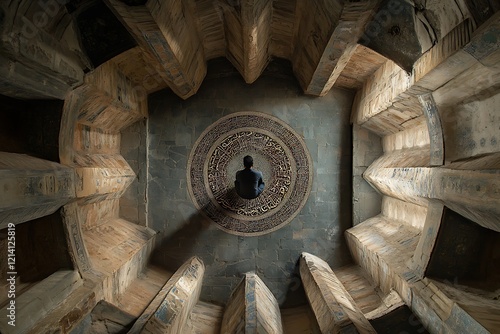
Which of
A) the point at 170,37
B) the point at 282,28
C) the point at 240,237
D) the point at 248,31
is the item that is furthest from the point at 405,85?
the point at 240,237

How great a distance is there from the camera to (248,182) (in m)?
5.75

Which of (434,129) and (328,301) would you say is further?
(328,301)

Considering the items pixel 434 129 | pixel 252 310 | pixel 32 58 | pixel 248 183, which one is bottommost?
pixel 252 310

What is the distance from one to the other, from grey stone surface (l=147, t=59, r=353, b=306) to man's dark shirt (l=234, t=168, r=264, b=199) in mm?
843

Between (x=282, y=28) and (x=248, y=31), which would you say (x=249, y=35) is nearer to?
(x=248, y=31)


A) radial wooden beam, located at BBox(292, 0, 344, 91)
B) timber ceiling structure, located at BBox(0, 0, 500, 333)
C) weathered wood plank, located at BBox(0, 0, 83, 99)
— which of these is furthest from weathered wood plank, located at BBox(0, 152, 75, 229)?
radial wooden beam, located at BBox(292, 0, 344, 91)

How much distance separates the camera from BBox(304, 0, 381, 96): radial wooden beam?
124 inches

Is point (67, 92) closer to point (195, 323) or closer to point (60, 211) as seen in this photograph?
point (60, 211)

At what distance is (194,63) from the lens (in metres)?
5.39

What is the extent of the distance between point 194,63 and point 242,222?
247cm

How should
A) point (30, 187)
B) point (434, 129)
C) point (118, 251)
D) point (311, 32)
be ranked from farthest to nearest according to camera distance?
point (118, 251) < point (311, 32) < point (434, 129) < point (30, 187)

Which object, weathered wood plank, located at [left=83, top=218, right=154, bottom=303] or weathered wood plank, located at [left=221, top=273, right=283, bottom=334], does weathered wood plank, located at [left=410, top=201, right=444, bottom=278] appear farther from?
weathered wood plank, located at [left=83, top=218, right=154, bottom=303]

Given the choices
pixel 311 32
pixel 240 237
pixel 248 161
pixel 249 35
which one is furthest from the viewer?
pixel 240 237

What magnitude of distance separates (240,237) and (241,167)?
1072 mm
